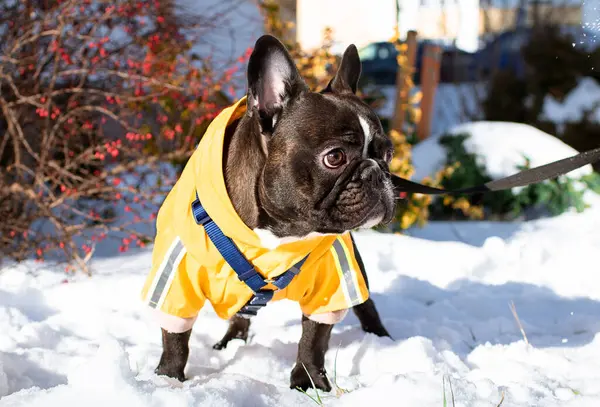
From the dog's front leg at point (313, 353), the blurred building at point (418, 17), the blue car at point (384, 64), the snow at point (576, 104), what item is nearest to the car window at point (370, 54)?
the blue car at point (384, 64)

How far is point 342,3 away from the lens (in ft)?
38.9

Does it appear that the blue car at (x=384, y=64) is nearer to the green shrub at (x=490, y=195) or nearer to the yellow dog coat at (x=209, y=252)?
the green shrub at (x=490, y=195)

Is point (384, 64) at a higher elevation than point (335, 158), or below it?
below

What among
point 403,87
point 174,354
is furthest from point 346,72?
point 403,87

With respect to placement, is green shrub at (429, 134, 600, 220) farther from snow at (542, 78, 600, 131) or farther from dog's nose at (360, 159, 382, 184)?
dog's nose at (360, 159, 382, 184)

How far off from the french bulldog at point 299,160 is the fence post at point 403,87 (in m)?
3.95

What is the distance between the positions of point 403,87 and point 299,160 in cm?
427

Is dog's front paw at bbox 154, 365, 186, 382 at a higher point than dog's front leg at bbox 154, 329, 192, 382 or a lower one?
lower

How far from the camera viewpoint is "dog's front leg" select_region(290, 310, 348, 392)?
2742 millimetres

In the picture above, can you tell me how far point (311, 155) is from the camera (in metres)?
2.36

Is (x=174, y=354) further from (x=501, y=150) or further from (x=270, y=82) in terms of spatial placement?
(x=501, y=150)

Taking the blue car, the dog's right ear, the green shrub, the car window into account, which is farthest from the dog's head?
the car window

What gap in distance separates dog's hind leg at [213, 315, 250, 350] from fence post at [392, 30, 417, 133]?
3.62 metres

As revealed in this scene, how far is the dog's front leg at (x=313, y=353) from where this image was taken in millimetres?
2742
